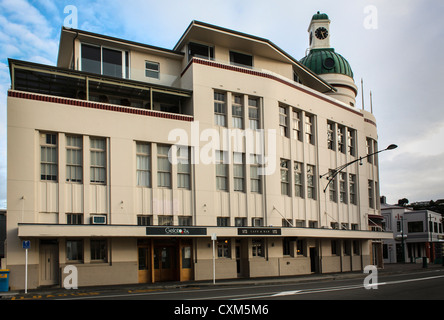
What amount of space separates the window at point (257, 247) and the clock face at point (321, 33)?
28940mm

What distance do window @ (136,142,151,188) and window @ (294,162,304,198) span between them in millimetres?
12168

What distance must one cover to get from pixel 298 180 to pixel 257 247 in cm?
688

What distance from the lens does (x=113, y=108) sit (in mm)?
26875

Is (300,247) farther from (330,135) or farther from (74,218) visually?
(74,218)

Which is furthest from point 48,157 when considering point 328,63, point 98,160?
point 328,63

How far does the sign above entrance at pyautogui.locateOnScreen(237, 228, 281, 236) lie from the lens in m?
28.6

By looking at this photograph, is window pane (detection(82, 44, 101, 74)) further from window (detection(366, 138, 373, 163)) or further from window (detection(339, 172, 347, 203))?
window (detection(366, 138, 373, 163))

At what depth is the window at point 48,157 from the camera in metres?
24.8

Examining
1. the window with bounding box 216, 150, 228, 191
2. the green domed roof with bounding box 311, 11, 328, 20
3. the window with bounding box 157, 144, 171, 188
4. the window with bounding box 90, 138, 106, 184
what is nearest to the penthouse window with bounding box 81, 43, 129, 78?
the window with bounding box 90, 138, 106, 184

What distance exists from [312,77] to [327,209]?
12106 mm

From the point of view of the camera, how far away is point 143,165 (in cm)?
2788

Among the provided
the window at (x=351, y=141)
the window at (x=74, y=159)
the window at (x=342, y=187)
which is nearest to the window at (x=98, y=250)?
the window at (x=74, y=159)
